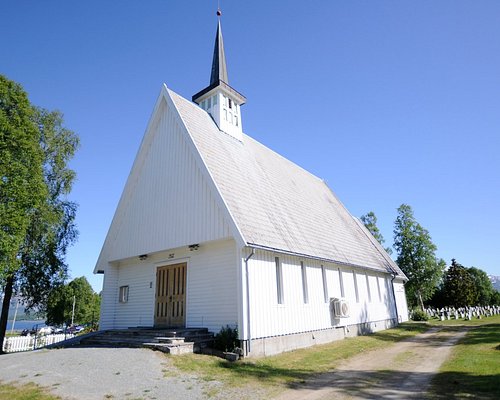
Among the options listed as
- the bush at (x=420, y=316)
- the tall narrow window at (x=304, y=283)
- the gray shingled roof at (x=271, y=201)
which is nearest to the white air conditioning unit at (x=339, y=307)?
the gray shingled roof at (x=271, y=201)

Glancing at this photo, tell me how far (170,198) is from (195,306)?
489 cm

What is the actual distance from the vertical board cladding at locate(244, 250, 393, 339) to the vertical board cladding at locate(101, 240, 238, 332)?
0.83 meters

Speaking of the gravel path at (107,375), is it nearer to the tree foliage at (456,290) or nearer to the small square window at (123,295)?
the small square window at (123,295)

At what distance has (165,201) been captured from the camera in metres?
15.2

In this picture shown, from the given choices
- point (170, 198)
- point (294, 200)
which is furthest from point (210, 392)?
point (294, 200)

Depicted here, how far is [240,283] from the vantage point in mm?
11258

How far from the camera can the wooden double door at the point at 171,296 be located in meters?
13.6

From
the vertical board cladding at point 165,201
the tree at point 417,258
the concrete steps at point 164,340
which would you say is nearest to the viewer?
the concrete steps at point 164,340

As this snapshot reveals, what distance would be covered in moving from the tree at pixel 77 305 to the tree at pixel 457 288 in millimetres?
58045

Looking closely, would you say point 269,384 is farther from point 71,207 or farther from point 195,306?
point 71,207

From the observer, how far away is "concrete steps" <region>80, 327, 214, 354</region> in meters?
10.4

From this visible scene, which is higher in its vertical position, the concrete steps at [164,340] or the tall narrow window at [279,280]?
the tall narrow window at [279,280]

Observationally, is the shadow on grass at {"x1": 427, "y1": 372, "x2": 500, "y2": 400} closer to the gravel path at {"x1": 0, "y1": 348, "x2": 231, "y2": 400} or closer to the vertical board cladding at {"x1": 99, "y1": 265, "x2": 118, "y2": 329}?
the gravel path at {"x1": 0, "y1": 348, "x2": 231, "y2": 400}

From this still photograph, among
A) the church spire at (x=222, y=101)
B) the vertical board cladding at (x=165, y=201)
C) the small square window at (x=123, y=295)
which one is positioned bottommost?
the small square window at (x=123, y=295)
